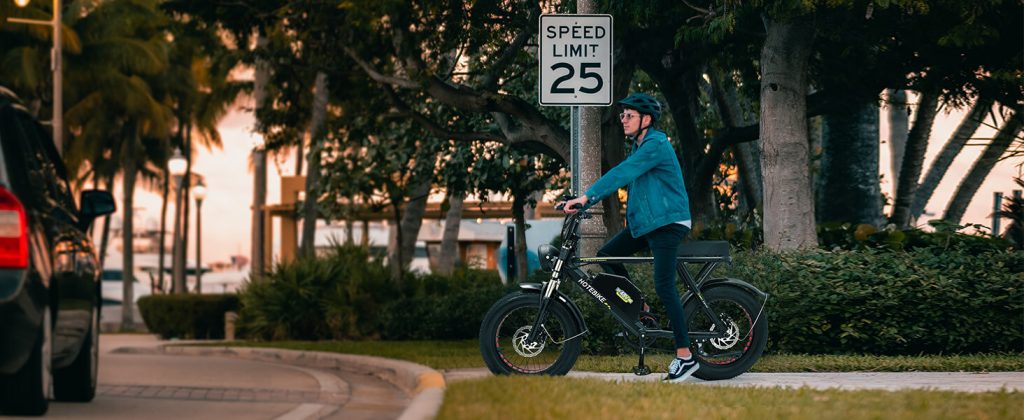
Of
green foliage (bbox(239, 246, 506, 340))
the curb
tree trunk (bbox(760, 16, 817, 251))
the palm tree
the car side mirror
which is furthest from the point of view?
the palm tree

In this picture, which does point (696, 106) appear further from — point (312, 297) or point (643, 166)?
point (643, 166)

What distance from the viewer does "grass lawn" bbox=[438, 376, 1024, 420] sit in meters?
7.04

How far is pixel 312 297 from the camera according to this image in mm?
23484

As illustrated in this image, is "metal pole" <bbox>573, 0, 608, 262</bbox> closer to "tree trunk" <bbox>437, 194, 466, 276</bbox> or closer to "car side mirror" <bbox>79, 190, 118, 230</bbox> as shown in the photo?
"car side mirror" <bbox>79, 190, 118, 230</bbox>

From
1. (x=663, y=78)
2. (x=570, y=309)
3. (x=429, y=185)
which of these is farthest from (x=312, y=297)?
(x=570, y=309)

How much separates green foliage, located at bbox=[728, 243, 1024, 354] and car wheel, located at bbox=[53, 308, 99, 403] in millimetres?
5481

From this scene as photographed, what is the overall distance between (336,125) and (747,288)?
1425cm

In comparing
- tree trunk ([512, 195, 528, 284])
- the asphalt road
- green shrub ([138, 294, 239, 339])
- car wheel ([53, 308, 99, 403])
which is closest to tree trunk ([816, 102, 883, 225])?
tree trunk ([512, 195, 528, 284])

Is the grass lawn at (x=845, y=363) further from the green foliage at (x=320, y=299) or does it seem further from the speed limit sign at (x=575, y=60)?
the green foliage at (x=320, y=299)

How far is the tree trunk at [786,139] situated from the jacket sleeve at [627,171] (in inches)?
194

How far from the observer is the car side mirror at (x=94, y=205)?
8.95m

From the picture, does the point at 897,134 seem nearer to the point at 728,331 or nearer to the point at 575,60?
the point at 575,60

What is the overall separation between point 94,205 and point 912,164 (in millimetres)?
15424

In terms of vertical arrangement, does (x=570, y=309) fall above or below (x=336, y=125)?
below
